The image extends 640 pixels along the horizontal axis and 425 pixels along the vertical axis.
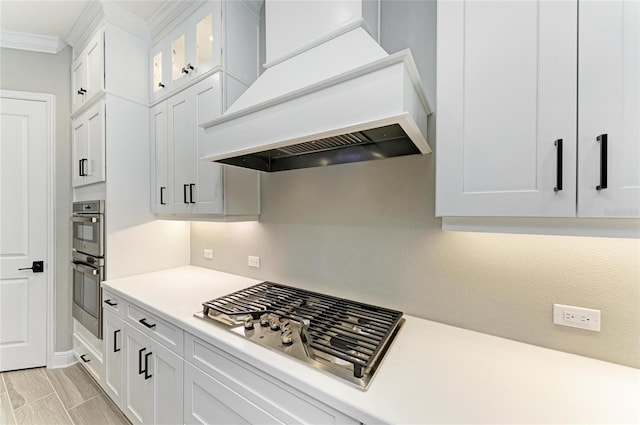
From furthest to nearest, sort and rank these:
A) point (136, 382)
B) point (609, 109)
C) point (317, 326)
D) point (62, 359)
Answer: point (62, 359)
point (136, 382)
point (317, 326)
point (609, 109)

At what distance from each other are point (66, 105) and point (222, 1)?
1.96m

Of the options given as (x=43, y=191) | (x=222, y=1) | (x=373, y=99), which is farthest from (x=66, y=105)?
(x=373, y=99)

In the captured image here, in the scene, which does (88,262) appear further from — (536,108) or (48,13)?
(536,108)

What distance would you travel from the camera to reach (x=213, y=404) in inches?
47.7

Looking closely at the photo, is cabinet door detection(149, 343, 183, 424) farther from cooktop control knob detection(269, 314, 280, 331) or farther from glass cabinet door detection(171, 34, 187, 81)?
glass cabinet door detection(171, 34, 187, 81)

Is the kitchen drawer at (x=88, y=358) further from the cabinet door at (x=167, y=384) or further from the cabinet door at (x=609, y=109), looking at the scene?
the cabinet door at (x=609, y=109)

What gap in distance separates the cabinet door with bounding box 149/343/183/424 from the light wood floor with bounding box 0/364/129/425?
0.65 metres

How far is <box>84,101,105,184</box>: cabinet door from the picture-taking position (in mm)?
2057

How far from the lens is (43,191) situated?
2.49 meters

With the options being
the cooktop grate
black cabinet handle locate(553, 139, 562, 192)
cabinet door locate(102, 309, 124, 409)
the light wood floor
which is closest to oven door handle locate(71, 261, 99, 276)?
cabinet door locate(102, 309, 124, 409)

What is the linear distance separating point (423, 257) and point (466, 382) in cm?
58

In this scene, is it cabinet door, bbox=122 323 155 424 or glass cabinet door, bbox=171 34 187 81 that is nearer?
cabinet door, bbox=122 323 155 424

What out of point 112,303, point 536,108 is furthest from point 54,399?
point 536,108

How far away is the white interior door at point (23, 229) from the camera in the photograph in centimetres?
239
